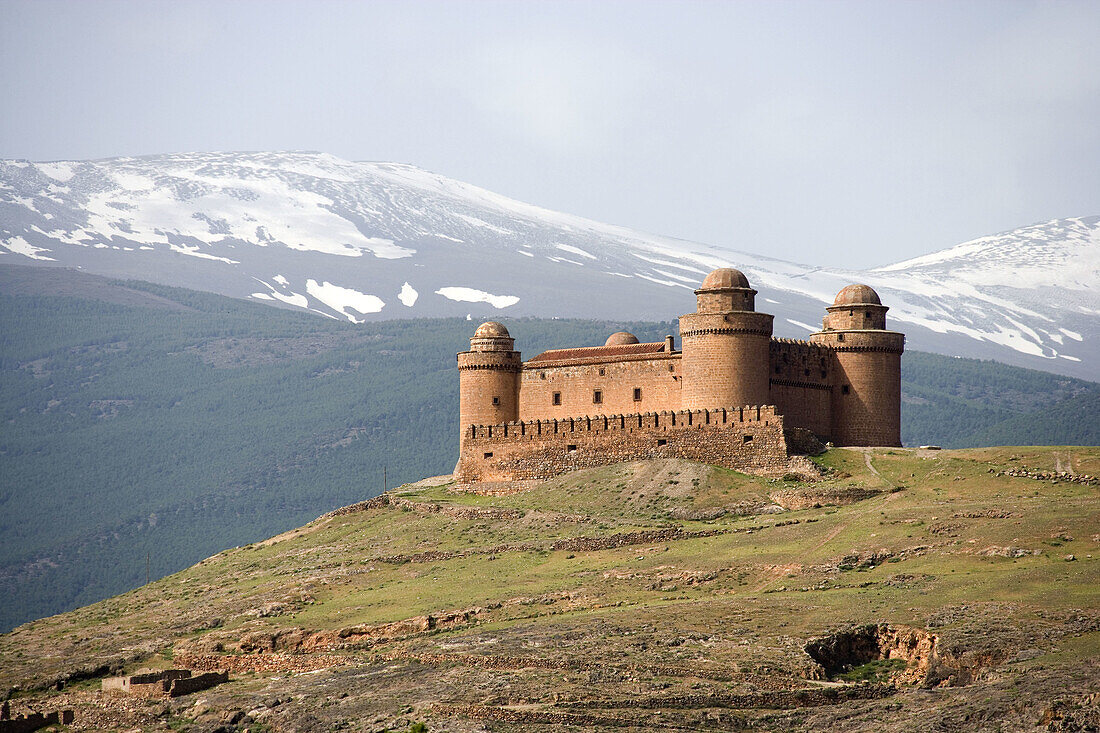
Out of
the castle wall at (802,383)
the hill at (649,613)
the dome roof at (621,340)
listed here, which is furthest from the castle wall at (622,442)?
the dome roof at (621,340)

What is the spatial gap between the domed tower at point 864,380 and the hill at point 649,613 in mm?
6797

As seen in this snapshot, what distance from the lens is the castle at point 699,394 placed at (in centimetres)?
7662

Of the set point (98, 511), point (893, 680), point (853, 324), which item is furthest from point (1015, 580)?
point (98, 511)

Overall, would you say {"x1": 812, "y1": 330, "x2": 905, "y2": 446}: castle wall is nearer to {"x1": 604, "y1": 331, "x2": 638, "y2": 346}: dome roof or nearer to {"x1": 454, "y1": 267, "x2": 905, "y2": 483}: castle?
{"x1": 454, "y1": 267, "x2": 905, "y2": 483}: castle

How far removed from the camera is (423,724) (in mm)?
44281

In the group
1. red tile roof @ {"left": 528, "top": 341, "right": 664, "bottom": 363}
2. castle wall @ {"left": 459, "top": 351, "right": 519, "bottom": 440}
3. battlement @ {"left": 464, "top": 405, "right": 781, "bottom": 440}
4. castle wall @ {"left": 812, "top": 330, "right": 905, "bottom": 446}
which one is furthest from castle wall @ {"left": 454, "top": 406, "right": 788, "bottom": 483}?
castle wall @ {"left": 812, "top": 330, "right": 905, "bottom": 446}

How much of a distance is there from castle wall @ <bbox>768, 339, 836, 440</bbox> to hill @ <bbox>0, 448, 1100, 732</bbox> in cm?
693

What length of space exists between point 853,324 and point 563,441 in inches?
677

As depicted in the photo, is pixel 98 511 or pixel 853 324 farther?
pixel 98 511

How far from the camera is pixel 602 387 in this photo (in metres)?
85.6

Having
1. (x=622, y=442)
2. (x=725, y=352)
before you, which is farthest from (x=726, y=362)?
(x=622, y=442)

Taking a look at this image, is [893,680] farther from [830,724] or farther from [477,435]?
[477,435]

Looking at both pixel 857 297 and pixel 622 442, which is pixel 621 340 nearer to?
pixel 857 297

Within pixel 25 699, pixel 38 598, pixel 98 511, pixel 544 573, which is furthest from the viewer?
pixel 98 511
